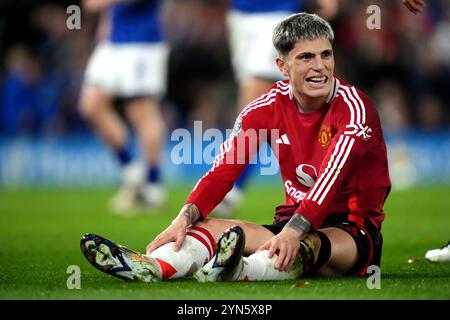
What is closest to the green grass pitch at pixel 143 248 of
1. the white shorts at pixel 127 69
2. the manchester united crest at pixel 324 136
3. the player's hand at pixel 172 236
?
the player's hand at pixel 172 236

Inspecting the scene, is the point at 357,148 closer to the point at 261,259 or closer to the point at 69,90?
the point at 261,259

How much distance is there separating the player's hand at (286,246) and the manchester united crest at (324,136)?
58cm

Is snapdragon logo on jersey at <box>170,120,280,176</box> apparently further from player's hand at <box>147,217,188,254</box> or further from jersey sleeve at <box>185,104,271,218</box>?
player's hand at <box>147,217,188,254</box>

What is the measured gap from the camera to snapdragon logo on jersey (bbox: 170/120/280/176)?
494cm

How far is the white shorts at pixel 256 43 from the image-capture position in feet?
28.3

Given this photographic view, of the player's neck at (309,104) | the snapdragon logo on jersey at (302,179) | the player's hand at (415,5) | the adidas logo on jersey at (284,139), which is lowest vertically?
the snapdragon logo on jersey at (302,179)

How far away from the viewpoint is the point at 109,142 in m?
10.1

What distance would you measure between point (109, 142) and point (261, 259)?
18.9 feet

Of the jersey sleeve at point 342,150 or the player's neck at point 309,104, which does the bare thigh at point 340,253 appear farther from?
the player's neck at point 309,104

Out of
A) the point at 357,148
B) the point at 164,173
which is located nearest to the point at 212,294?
the point at 357,148

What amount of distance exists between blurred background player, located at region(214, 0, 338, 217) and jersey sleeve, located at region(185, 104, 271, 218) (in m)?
3.44

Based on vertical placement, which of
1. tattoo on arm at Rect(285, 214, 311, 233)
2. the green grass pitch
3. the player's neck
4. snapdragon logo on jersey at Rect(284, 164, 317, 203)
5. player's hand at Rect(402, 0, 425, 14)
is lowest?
the green grass pitch

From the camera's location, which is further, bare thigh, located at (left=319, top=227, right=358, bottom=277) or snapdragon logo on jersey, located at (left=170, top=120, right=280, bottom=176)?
snapdragon logo on jersey, located at (left=170, top=120, right=280, bottom=176)

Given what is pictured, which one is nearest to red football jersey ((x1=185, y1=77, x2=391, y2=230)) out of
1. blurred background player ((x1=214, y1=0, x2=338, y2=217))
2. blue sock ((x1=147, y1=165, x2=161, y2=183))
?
blurred background player ((x1=214, y1=0, x2=338, y2=217))
